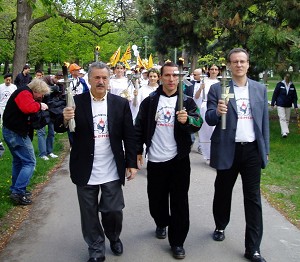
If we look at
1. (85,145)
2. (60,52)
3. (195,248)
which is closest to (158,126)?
(85,145)

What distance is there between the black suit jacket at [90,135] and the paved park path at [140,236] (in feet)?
2.99

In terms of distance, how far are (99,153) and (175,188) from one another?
2.93ft

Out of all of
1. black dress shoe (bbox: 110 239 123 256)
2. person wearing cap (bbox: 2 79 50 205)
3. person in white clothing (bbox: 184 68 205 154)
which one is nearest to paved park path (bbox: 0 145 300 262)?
black dress shoe (bbox: 110 239 123 256)

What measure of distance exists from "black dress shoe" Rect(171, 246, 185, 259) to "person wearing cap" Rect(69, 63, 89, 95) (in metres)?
5.27

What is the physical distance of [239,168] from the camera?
15.9 ft

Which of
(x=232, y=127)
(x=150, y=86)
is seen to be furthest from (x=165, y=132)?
(x=150, y=86)

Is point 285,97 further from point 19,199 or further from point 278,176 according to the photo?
point 19,199

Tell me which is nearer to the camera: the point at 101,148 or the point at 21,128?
the point at 101,148

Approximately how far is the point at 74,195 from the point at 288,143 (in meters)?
6.78

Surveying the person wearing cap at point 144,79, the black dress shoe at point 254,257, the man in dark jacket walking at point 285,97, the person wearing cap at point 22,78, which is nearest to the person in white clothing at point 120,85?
the person wearing cap at point 144,79

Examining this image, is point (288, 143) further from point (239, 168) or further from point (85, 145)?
point (85, 145)

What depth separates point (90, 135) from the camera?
4.47 meters

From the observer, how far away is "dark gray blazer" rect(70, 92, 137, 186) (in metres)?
4.46

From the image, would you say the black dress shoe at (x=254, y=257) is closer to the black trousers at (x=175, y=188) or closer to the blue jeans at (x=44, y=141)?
the black trousers at (x=175, y=188)
